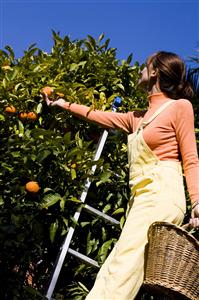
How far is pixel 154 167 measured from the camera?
1.99 metres

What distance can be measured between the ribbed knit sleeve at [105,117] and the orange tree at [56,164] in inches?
4.6

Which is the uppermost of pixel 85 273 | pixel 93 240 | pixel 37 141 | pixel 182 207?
pixel 37 141

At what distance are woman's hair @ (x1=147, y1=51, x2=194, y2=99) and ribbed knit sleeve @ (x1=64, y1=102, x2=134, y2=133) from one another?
22 centimetres

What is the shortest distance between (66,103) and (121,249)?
0.90m

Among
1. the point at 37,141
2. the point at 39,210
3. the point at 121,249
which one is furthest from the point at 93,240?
the point at 121,249

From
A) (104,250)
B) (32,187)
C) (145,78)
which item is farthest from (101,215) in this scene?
(145,78)

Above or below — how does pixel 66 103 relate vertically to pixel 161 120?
above

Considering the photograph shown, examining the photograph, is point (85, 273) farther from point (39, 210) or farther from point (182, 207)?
point (182, 207)

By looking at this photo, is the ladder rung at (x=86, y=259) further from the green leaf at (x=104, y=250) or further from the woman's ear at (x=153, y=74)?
the woman's ear at (x=153, y=74)

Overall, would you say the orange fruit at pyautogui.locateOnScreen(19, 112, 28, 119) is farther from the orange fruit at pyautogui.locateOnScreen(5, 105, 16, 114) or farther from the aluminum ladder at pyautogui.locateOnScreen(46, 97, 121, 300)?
the aluminum ladder at pyautogui.locateOnScreen(46, 97, 121, 300)

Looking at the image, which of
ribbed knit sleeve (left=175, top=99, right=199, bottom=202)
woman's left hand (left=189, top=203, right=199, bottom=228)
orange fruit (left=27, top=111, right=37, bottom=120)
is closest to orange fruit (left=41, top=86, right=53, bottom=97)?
orange fruit (left=27, top=111, right=37, bottom=120)

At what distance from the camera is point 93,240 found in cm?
251

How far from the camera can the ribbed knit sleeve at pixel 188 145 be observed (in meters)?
1.94

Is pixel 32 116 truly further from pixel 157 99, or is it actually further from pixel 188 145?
pixel 188 145
